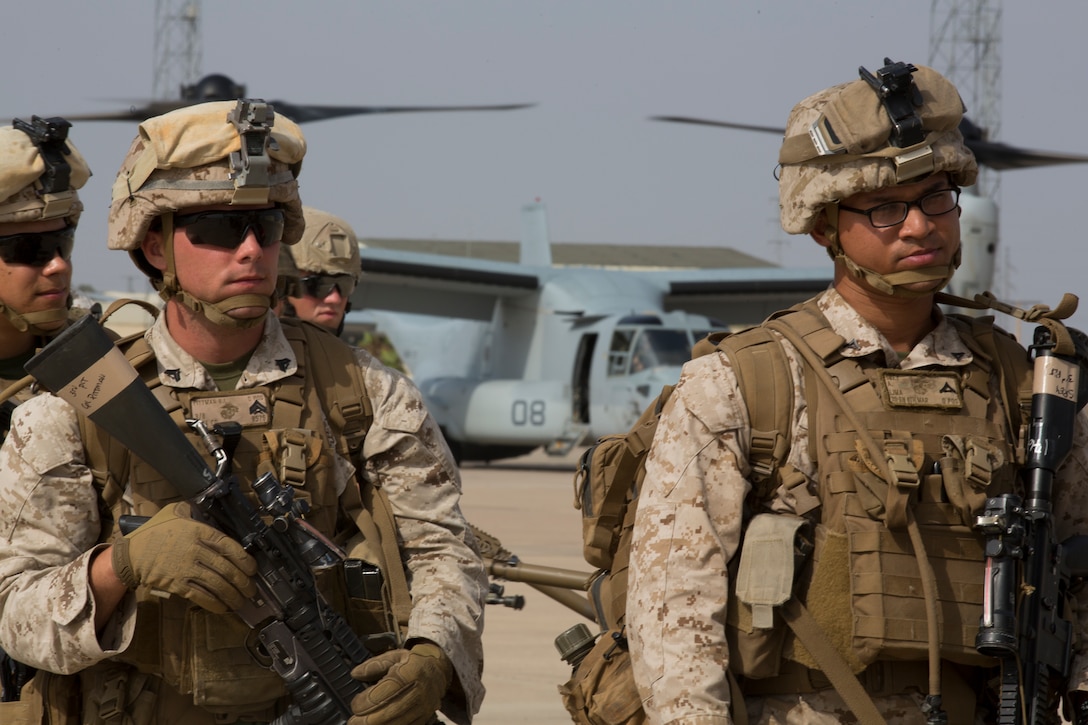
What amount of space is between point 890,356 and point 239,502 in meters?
1.46

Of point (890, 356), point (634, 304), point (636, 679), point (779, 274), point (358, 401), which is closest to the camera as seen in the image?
point (636, 679)

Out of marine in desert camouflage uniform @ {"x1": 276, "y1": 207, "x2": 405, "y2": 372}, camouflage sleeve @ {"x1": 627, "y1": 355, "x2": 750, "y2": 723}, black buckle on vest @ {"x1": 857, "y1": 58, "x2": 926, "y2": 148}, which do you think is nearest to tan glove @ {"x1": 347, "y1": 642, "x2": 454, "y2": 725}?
camouflage sleeve @ {"x1": 627, "y1": 355, "x2": 750, "y2": 723}

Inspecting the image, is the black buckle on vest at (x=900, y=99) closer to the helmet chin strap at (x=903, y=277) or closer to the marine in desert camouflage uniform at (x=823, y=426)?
the marine in desert camouflage uniform at (x=823, y=426)

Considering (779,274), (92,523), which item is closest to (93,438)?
(92,523)

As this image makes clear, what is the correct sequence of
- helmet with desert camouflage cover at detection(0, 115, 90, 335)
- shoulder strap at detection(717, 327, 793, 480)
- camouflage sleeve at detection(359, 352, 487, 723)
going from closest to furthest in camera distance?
shoulder strap at detection(717, 327, 793, 480) → camouflage sleeve at detection(359, 352, 487, 723) → helmet with desert camouflage cover at detection(0, 115, 90, 335)

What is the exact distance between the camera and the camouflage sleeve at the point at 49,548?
3.34 metres

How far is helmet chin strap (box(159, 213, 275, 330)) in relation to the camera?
11.8 feet

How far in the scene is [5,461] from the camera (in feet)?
11.5

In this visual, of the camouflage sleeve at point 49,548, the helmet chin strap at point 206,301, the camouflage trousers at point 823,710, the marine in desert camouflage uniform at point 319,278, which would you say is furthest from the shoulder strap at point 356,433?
the marine in desert camouflage uniform at point 319,278

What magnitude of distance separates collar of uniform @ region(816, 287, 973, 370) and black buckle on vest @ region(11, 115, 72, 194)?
2.68 metres

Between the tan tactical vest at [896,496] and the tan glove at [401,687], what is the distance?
2.52 feet

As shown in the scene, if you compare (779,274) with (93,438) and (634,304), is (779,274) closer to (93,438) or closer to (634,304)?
(634,304)

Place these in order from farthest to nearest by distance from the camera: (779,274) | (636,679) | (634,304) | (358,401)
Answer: (779,274), (634,304), (358,401), (636,679)

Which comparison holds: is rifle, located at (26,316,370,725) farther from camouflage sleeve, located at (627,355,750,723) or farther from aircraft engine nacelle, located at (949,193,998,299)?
aircraft engine nacelle, located at (949,193,998,299)
